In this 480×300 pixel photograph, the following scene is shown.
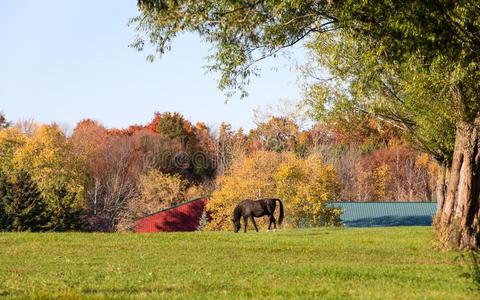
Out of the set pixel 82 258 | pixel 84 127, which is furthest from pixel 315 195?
pixel 84 127

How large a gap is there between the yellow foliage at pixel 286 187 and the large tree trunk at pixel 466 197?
134ft

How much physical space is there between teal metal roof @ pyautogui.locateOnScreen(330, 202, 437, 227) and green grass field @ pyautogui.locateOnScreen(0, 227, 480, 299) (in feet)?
143

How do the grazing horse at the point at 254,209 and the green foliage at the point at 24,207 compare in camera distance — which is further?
the green foliage at the point at 24,207

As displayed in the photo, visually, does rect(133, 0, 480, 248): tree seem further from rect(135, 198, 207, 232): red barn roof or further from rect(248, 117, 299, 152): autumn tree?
rect(248, 117, 299, 152): autumn tree

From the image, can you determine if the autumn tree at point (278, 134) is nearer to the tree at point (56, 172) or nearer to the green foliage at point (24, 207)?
the tree at point (56, 172)

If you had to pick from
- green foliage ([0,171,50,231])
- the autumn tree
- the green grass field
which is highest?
the autumn tree

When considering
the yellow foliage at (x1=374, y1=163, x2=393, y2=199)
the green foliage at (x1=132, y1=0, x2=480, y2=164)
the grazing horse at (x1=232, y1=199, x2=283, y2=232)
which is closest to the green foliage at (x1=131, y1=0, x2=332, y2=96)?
the green foliage at (x1=132, y1=0, x2=480, y2=164)

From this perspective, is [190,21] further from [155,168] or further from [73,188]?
[155,168]

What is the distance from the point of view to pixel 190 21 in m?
22.9

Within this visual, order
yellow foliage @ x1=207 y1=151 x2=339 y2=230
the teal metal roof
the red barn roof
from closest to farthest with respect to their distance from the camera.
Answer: yellow foliage @ x1=207 y1=151 x2=339 y2=230, the teal metal roof, the red barn roof

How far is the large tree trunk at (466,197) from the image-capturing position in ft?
88.4

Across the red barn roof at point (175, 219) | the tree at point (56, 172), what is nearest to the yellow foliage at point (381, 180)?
the red barn roof at point (175, 219)

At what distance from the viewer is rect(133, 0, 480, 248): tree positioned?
65.6 feet

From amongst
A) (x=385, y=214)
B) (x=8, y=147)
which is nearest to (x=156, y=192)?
(x=8, y=147)
